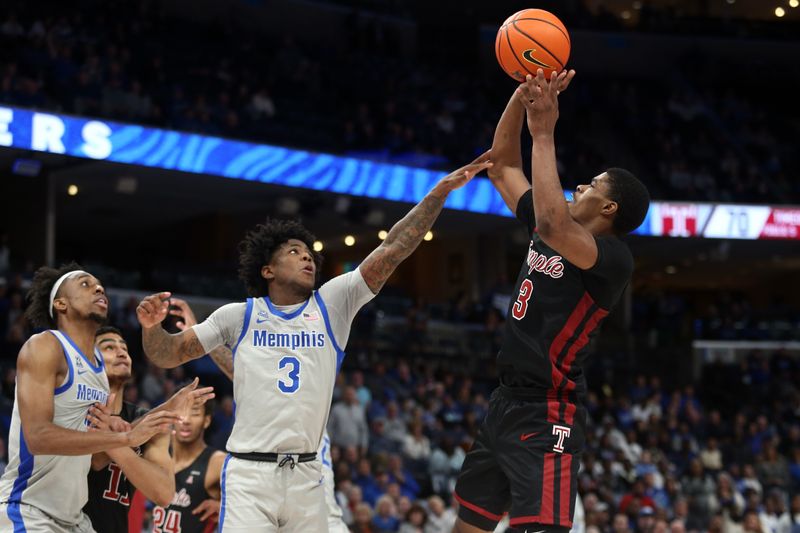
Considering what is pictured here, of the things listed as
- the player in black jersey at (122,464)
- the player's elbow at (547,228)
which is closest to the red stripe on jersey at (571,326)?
the player's elbow at (547,228)

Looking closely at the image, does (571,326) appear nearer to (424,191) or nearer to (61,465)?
(61,465)

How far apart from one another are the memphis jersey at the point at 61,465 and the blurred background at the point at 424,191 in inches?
252

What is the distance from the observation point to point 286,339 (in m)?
5.42

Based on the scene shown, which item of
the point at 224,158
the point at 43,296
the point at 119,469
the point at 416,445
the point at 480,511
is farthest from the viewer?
the point at 224,158

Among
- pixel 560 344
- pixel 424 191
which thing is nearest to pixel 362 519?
pixel 560 344

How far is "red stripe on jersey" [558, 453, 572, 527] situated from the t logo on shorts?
37 mm

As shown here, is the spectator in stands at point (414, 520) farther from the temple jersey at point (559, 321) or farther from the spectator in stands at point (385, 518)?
the temple jersey at point (559, 321)

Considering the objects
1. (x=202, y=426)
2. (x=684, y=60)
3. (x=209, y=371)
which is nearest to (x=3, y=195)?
(x=209, y=371)

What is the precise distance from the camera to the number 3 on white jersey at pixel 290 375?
533 cm

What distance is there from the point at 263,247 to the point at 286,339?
558 millimetres

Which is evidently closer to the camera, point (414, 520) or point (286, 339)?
point (286, 339)

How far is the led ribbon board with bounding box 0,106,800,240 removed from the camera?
54.9 feet

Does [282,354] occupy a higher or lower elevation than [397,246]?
lower

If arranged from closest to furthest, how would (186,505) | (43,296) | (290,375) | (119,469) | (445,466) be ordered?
(290,375) → (43,296) → (119,469) → (186,505) → (445,466)
